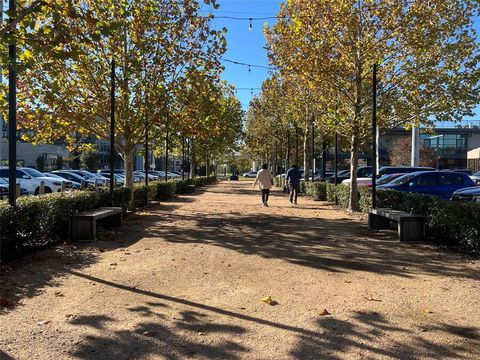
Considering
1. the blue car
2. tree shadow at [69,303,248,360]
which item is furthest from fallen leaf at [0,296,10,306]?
the blue car

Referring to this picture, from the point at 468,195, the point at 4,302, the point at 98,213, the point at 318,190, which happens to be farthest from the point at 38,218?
the point at 318,190

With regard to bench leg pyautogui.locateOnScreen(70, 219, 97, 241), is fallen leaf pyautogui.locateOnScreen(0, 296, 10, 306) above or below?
below

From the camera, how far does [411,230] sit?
9773 mm

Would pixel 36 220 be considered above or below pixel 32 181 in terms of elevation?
below

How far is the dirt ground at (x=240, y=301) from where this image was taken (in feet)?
13.9

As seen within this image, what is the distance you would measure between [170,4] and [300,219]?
26.5 feet

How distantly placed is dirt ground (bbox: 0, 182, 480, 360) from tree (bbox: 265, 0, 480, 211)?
6469mm

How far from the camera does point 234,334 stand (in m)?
4.54

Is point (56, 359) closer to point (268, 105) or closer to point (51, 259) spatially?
point (51, 259)

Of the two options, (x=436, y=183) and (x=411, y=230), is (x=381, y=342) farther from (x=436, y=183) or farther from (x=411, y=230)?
(x=436, y=183)

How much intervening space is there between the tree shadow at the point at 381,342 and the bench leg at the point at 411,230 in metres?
5.09

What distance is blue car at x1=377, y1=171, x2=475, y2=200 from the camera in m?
17.0

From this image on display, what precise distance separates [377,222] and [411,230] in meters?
1.85

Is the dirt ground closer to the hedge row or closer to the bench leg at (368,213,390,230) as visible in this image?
the hedge row
